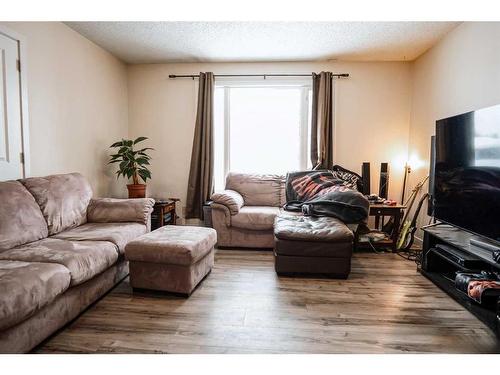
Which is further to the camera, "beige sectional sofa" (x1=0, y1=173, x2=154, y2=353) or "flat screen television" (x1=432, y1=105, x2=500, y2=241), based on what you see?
"flat screen television" (x1=432, y1=105, x2=500, y2=241)

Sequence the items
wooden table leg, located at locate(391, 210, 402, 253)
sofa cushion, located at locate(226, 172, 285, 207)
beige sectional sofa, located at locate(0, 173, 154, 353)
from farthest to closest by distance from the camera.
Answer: sofa cushion, located at locate(226, 172, 285, 207) < wooden table leg, located at locate(391, 210, 402, 253) < beige sectional sofa, located at locate(0, 173, 154, 353)

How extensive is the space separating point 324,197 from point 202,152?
5.99 ft

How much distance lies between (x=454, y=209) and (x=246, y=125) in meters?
2.80

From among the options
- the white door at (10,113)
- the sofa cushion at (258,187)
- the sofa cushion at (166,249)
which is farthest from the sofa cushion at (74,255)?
the sofa cushion at (258,187)

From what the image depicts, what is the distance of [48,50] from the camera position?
2.91 metres

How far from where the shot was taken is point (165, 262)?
2.24 m

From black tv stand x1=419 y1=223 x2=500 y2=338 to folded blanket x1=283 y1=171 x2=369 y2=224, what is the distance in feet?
2.28

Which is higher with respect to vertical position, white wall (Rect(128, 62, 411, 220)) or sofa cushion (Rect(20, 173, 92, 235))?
white wall (Rect(128, 62, 411, 220))

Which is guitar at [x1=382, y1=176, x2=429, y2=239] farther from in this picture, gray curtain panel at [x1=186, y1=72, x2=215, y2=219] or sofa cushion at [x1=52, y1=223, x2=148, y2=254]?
sofa cushion at [x1=52, y1=223, x2=148, y2=254]

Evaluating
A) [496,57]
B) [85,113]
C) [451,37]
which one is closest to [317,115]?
[451,37]

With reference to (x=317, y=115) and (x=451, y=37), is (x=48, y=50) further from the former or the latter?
(x=451, y=37)

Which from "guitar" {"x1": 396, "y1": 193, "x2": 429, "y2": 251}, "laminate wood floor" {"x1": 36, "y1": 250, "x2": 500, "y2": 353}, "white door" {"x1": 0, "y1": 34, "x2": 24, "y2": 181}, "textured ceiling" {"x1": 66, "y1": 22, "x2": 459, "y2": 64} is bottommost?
"laminate wood floor" {"x1": 36, "y1": 250, "x2": 500, "y2": 353}

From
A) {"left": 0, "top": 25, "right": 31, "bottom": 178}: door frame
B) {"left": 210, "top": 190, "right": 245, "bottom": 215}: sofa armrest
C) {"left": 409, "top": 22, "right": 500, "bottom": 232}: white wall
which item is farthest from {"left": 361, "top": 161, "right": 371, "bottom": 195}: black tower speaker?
{"left": 0, "top": 25, "right": 31, "bottom": 178}: door frame

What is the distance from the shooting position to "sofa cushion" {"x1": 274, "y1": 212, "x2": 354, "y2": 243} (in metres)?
2.61
